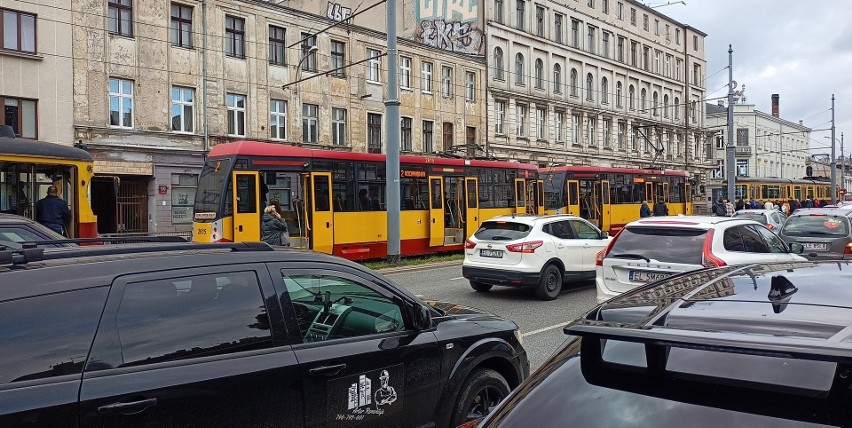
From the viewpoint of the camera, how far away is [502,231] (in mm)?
11820

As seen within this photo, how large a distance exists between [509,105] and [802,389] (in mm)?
40573

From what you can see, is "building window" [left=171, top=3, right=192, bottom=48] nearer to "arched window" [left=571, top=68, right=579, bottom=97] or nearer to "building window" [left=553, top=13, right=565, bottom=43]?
"building window" [left=553, top=13, right=565, bottom=43]

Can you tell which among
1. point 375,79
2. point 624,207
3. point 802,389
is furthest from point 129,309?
point 375,79

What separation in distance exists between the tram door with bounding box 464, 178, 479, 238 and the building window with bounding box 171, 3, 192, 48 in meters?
13.4

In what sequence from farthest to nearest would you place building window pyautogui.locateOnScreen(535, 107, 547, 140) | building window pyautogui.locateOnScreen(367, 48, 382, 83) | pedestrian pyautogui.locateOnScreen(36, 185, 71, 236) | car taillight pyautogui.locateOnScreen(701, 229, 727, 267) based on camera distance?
1. building window pyautogui.locateOnScreen(535, 107, 547, 140)
2. building window pyautogui.locateOnScreen(367, 48, 382, 83)
3. pedestrian pyautogui.locateOnScreen(36, 185, 71, 236)
4. car taillight pyautogui.locateOnScreen(701, 229, 727, 267)

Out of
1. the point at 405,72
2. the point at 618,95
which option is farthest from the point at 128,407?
the point at 618,95

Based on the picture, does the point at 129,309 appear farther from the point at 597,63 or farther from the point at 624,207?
the point at 597,63

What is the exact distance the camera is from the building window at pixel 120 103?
23.5m

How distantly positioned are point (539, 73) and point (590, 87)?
7.18m

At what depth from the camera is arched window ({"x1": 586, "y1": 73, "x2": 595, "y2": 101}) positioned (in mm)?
49644

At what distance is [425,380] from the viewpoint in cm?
402

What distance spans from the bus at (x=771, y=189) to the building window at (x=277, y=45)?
30.8m

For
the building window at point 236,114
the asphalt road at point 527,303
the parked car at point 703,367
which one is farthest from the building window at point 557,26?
the parked car at point 703,367

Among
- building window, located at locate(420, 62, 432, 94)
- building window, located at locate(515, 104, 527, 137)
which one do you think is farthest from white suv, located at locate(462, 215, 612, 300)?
building window, located at locate(515, 104, 527, 137)
